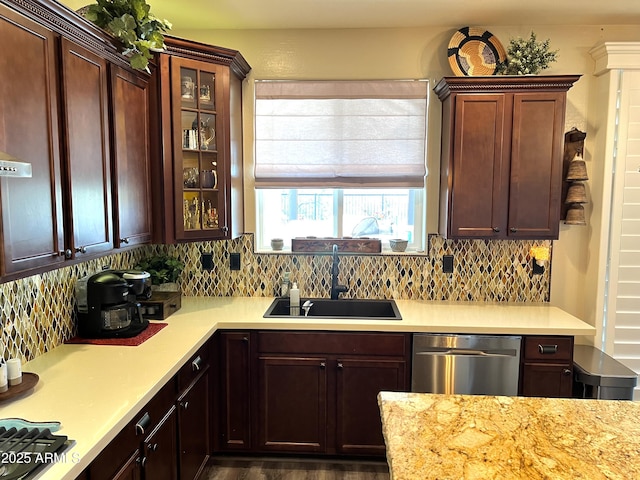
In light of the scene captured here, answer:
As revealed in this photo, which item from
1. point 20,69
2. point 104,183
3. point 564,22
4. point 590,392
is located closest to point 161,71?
point 104,183

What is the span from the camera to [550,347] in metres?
2.56

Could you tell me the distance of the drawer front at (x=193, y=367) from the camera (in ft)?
6.95

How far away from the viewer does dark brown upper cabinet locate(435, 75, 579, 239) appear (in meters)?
2.70

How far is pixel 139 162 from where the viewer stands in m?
2.40

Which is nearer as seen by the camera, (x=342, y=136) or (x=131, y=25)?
(x=131, y=25)

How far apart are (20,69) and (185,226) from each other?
4.29 ft

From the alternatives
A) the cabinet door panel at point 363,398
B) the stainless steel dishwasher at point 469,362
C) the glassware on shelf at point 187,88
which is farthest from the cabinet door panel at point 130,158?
the stainless steel dishwasher at point 469,362

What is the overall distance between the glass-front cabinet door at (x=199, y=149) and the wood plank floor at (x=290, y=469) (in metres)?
1.42

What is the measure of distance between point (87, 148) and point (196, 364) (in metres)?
1.17

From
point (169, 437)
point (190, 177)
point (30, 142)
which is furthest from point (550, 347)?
point (30, 142)

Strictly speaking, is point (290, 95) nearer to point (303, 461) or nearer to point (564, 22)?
point (564, 22)

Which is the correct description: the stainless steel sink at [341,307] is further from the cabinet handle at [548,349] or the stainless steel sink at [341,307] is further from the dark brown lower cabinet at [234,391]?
the cabinet handle at [548,349]

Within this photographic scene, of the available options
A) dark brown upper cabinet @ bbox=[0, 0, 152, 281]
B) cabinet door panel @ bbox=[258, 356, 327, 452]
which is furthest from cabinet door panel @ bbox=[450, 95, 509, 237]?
dark brown upper cabinet @ bbox=[0, 0, 152, 281]

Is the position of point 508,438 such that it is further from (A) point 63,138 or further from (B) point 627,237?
(B) point 627,237
